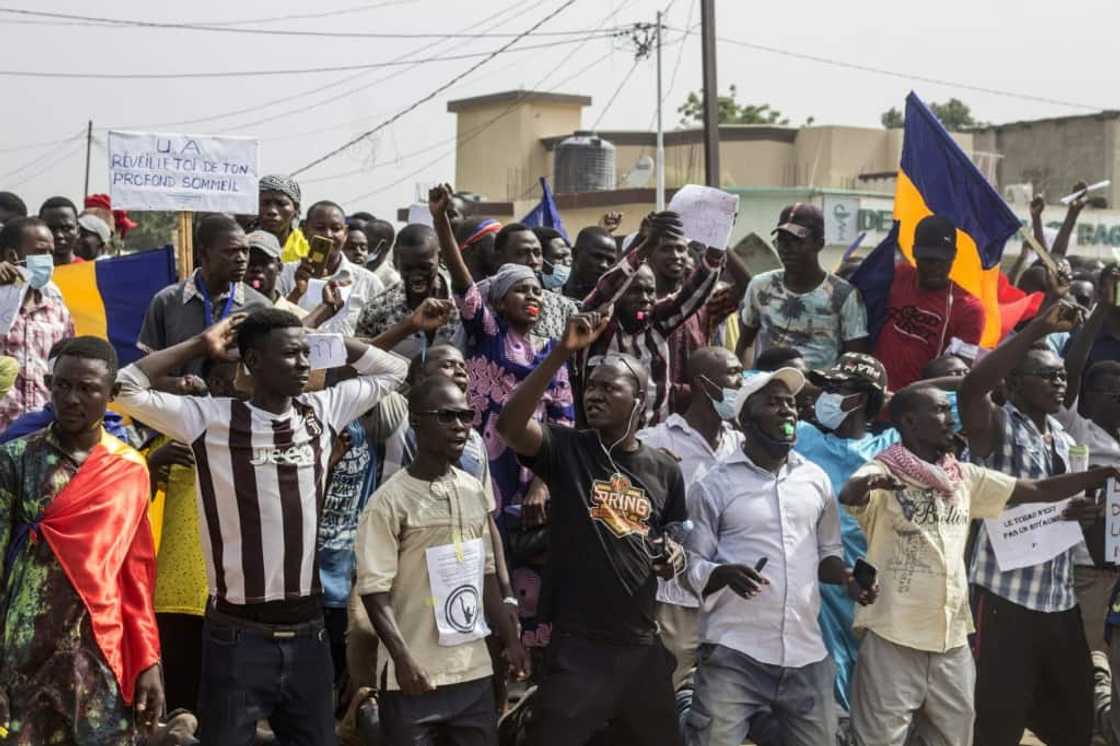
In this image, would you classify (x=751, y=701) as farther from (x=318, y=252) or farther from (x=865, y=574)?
(x=318, y=252)

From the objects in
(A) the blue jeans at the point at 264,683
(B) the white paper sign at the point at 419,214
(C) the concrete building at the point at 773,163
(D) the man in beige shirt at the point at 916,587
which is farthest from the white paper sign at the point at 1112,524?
(C) the concrete building at the point at 773,163

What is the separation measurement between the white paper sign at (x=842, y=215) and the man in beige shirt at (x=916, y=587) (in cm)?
2196

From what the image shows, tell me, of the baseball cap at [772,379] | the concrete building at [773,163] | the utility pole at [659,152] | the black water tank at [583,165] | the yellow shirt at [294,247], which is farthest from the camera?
the black water tank at [583,165]

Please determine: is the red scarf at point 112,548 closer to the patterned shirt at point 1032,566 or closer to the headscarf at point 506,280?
the headscarf at point 506,280

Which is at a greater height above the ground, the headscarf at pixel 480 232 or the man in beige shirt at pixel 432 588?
the headscarf at pixel 480 232

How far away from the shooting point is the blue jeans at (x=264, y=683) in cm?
541

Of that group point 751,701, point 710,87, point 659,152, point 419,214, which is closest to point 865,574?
→ point 751,701

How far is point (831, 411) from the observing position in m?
7.03

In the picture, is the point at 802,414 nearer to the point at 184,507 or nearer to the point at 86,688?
Result: the point at 184,507

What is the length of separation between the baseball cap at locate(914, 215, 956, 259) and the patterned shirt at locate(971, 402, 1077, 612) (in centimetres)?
130

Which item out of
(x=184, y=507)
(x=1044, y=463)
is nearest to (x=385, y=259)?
(x=184, y=507)

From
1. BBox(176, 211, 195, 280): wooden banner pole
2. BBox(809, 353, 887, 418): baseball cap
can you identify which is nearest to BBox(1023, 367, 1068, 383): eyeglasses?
BBox(809, 353, 887, 418): baseball cap

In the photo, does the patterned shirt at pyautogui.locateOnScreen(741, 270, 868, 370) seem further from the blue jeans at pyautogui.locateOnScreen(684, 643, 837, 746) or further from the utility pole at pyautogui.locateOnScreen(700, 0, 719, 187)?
the utility pole at pyautogui.locateOnScreen(700, 0, 719, 187)

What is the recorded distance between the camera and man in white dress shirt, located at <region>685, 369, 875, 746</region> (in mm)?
6102
